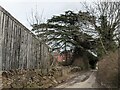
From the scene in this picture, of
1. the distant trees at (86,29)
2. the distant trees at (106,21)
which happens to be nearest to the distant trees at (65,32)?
the distant trees at (86,29)

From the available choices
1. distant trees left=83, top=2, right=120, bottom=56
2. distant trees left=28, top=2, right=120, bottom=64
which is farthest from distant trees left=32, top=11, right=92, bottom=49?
distant trees left=83, top=2, right=120, bottom=56

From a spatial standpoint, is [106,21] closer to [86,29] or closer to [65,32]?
[86,29]

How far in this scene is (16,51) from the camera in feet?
42.9

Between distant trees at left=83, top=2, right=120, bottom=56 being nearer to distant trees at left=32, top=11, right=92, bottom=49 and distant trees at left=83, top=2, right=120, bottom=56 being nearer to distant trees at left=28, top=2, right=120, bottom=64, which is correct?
distant trees at left=28, top=2, right=120, bottom=64

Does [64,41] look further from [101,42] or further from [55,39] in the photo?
[101,42]

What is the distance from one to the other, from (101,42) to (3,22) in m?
19.7

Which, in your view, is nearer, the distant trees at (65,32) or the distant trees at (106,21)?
the distant trees at (106,21)

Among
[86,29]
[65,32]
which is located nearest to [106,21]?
[86,29]

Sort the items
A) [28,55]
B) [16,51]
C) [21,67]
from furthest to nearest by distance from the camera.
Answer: [28,55] < [21,67] < [16,51]

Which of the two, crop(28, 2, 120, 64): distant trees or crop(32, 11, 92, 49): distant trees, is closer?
crop(28, 2, 120, 64): distant trees

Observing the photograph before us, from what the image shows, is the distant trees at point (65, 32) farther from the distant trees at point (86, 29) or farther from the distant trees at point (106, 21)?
the distant trees at point (106, 21)

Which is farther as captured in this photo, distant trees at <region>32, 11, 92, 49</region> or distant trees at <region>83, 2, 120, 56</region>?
distant trees at <region>32, 11, 92, 49</region>

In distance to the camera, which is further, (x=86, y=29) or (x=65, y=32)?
(x=65, y=32)

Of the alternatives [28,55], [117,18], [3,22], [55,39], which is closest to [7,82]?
[3,22]
